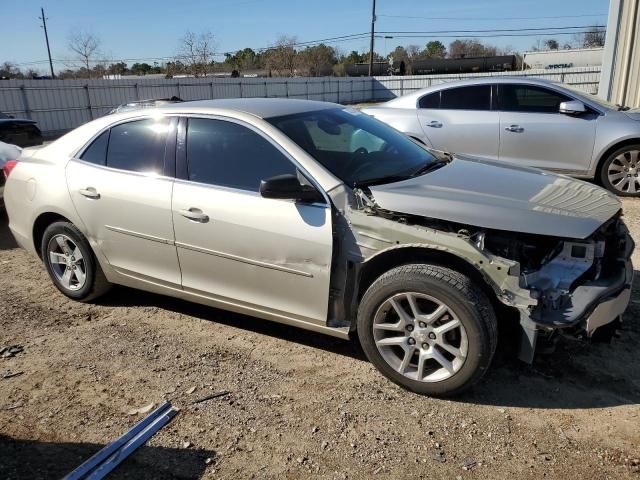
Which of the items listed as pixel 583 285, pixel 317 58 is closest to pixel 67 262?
pixel 583 285

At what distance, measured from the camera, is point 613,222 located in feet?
11.3

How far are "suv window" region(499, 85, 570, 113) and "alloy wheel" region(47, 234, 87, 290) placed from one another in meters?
5.92

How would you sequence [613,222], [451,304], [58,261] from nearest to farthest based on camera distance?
[451,304] → [613,222] → [58,261]

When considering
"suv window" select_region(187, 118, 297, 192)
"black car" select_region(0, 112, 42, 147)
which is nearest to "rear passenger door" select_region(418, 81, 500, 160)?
"suv window" select_region(187, 118, 297, 192)

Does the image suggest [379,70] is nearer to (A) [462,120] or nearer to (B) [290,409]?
(A) [462,120]

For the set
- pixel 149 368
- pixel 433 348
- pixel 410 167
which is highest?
pixel 410 167

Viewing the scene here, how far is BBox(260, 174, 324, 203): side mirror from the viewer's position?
3240 millimetres

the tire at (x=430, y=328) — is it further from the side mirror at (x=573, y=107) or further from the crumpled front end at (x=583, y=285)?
the side mirror at (x=573, y=107)

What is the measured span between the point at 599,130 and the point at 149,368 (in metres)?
6.35

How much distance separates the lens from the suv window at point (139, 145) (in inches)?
156

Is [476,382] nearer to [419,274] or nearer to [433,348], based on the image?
[433,348]

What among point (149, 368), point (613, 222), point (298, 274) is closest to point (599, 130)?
point (613, 222)

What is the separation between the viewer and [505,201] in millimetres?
3152

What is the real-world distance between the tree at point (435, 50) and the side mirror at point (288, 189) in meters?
98.6
